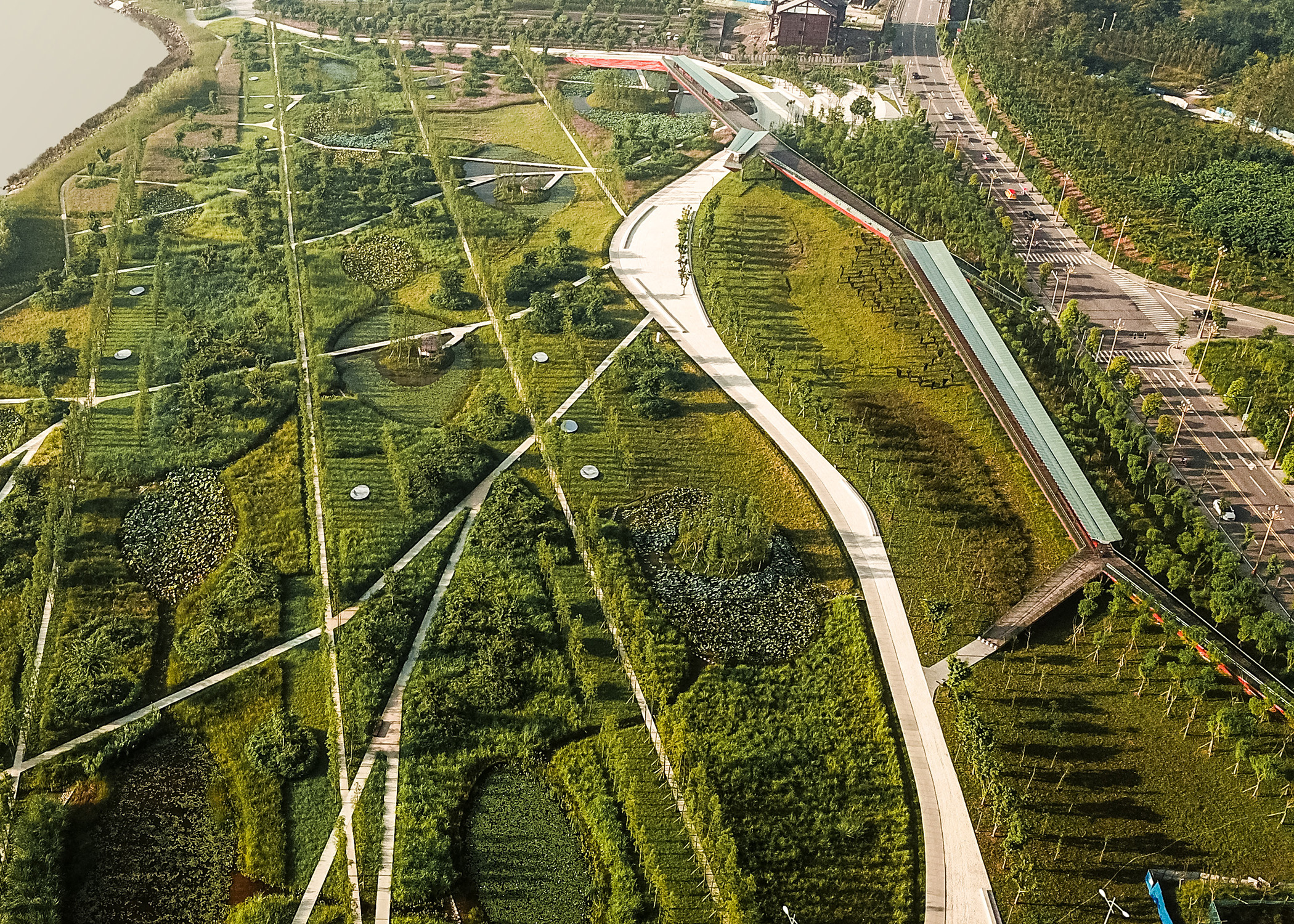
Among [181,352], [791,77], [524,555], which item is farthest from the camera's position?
[791,77]

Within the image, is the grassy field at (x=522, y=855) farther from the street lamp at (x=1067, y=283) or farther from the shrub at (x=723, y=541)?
the street lamp at (x=1067, y=283)

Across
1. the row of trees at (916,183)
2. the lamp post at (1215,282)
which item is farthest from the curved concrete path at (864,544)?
the lamp post at (1215,282)

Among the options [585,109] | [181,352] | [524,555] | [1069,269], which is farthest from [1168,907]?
[585,109]

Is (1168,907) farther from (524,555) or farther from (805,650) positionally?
(524,555)

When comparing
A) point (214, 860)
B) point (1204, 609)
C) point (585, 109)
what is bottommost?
point (214, 860)

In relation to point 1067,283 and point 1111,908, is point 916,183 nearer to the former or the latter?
point 1067,283

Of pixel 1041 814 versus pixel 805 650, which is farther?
pixel 805 650
